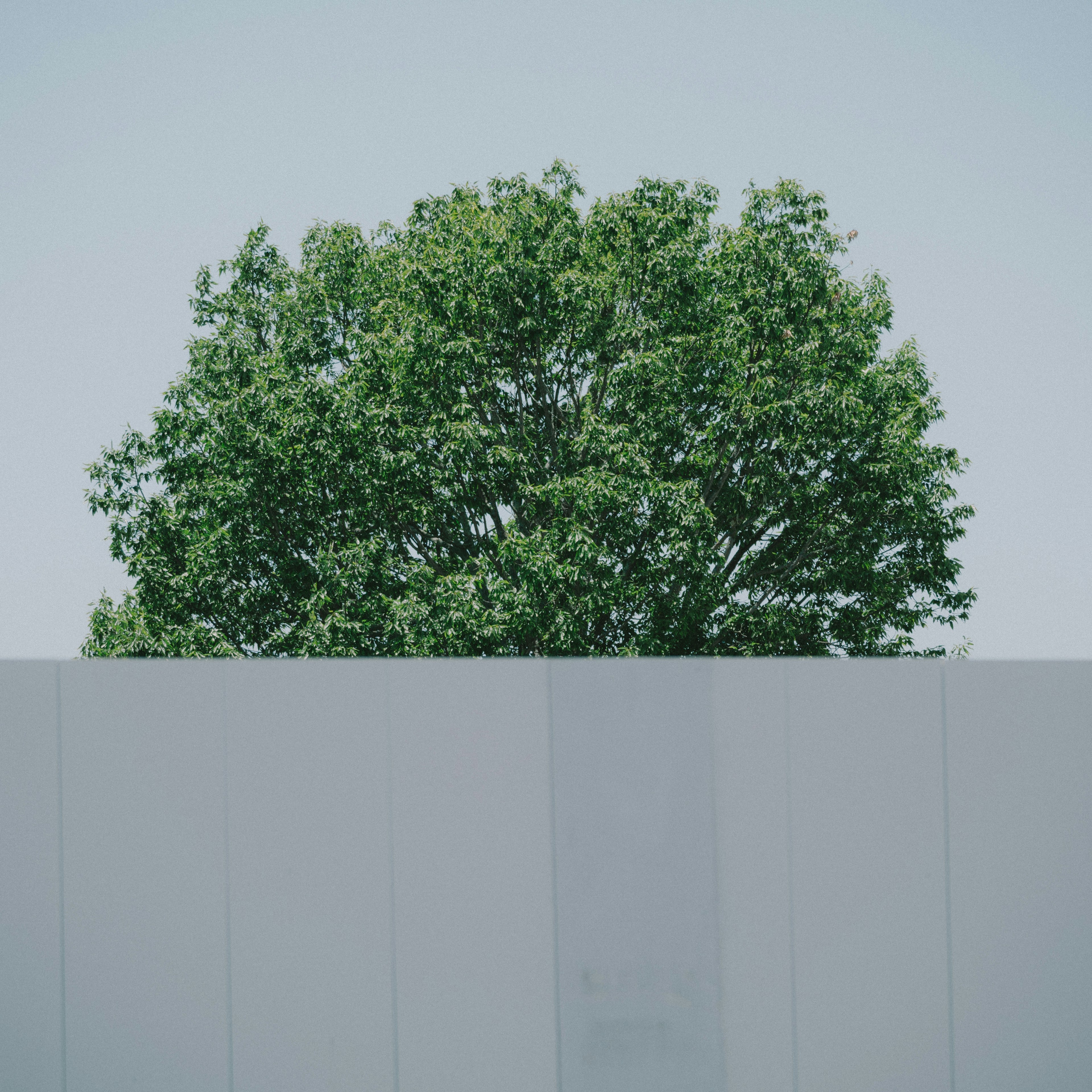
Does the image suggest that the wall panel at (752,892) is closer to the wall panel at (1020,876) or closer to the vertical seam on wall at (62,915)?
the wall panel at (1020,876)

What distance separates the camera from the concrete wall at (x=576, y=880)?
4.59m

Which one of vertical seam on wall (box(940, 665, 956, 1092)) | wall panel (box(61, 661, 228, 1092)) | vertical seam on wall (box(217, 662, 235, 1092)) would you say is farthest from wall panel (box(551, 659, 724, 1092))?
wall panel (box(61, 661, 228, 1092))

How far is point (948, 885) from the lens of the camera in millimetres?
4664

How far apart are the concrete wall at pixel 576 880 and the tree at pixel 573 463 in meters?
9.88

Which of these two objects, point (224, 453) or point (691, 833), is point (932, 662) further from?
point (224, 453)

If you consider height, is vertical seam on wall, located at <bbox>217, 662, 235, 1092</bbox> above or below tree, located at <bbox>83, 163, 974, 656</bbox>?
below

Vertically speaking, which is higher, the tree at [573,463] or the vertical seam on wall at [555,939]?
the tree at [573,463]

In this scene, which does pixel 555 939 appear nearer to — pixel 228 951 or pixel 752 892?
pixel 752 892

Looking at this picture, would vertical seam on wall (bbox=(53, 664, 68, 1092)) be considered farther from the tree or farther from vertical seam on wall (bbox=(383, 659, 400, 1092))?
the tree

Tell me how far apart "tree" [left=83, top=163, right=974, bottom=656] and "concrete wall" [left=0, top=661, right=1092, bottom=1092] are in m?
9.88

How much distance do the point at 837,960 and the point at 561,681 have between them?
1.85 meters

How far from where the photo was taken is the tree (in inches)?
612

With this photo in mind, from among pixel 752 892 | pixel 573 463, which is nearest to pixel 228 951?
pixel 752 892

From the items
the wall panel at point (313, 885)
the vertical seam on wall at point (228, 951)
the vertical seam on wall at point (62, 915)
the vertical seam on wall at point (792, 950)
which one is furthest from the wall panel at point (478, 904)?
the vertical seam on wall at point (62, 915)
